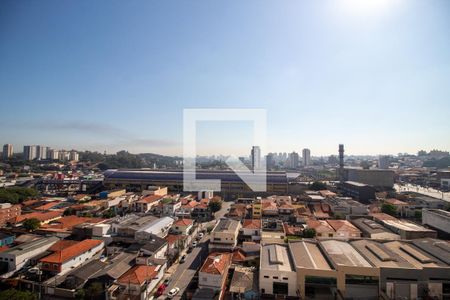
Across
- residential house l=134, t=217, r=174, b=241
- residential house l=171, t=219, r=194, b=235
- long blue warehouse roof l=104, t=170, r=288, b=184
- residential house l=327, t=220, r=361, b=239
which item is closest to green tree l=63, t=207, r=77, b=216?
residential house l=134, t=217, r=174, b=241

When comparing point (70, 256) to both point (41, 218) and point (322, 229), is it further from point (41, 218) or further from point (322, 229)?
point (322, 229)

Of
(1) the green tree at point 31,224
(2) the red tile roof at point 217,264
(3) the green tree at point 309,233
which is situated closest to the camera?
(2) the red tile roof at point 217,264

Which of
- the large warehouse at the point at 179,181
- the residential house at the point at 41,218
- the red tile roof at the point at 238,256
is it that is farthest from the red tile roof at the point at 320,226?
the residential house at the point at 41,218

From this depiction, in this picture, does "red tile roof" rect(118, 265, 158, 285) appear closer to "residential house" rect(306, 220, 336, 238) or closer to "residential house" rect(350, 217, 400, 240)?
A: "residential house" rect(306, 220, 336, 238)

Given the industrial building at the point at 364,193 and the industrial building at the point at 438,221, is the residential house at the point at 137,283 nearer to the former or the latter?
the industrial building at the point at 438,221

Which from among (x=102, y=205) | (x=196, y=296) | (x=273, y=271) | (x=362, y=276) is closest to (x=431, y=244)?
(x=362, y=276)

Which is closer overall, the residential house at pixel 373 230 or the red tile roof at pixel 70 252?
the red tile roof at pixel 70 252
